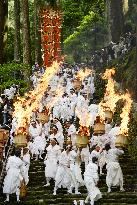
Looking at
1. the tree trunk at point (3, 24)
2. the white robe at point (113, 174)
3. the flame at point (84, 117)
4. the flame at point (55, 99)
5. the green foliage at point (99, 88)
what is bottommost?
the white robe at point (113, 174)

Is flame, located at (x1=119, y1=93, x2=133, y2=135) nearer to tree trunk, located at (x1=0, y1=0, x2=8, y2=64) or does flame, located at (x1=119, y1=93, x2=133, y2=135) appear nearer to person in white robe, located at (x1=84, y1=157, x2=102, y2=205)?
person in white robe, located at (x1=84, y1=157, x2=102, y2=205)

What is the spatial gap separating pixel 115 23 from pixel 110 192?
21945 millimetres

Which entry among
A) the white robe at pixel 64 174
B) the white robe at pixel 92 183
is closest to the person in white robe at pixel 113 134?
the white robe at pixel 64 174

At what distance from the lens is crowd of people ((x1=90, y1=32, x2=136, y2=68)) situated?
3091 cm

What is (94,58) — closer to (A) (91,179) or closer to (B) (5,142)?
(B) (5,142)

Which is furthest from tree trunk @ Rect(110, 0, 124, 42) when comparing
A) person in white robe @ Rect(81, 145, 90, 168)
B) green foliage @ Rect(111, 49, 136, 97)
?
person in white robe @ Rect(81, 145, 90, 168)

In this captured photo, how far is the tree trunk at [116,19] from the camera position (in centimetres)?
3556

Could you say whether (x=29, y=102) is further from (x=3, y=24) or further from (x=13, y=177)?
(x=13, y=177)

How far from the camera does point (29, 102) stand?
77.4 feet

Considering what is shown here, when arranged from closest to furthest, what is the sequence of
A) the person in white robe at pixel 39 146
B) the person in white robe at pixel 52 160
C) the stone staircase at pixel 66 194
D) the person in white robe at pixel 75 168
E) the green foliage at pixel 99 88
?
the stone staircase at pixel 66 194 < the person in white robe at pixel 75 168 < the person in white robe at pixel 52 160 < the person in white robe at pixel 39 146 < the green foliage at pixel 99 88

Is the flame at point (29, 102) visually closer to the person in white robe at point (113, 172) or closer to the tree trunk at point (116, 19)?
the person in white robe at point (113, 172)

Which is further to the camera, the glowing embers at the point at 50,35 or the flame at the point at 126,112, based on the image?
the glowing embers at the point at 50,35

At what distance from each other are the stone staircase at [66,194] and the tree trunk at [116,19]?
19.3 meters

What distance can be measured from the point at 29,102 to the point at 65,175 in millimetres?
8303
